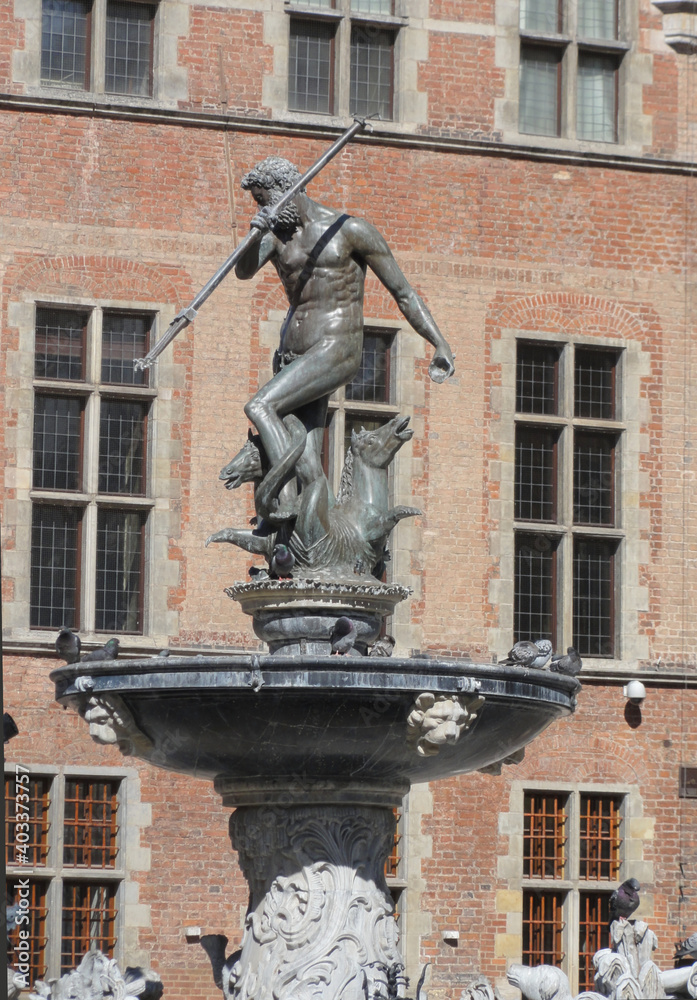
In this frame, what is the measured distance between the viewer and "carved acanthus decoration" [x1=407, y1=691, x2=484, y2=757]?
884 centimetres

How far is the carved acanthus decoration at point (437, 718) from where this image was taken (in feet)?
29.0

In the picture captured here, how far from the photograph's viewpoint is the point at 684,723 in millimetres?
18938

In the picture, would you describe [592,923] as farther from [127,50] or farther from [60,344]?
[127,50]

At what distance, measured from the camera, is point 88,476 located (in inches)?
707

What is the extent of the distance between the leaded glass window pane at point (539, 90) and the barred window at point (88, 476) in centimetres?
387

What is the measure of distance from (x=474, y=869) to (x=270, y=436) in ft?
30.4

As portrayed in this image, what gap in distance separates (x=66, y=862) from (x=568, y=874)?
13.1ft

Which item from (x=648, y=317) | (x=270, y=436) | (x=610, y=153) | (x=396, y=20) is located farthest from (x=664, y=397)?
(x=270, y=436)

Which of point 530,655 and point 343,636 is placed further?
point 530,655

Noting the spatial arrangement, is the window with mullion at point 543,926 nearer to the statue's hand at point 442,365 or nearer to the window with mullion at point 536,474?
the window with mullion at point 536,474

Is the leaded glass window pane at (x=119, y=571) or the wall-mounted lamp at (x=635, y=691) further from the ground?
the leaded glass window pane at (x=119, y=571)

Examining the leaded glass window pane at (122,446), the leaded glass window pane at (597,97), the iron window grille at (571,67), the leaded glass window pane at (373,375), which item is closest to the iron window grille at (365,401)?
the leaded glass window pane at (373,375)

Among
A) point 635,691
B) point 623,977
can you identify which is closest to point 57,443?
point 635,691

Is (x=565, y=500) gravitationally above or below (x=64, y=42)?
below
